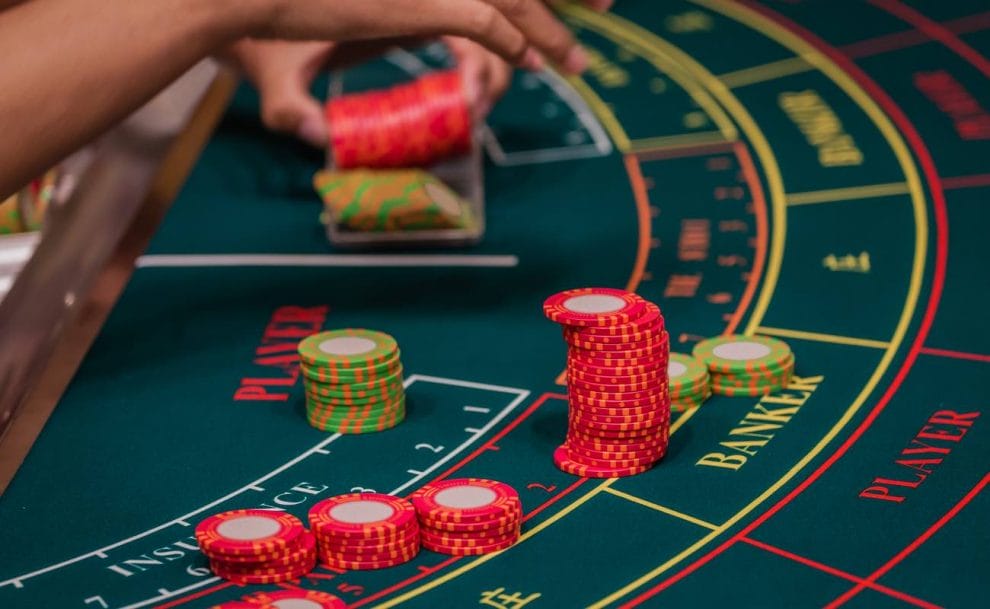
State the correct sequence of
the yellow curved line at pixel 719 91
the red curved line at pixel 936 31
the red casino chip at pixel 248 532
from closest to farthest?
1. the red casino chip at pixel 248 532
2. the yellow curved line at pixel 719 91
3. the red curved line at pixel 936 31

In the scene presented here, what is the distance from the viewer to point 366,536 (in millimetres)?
2795

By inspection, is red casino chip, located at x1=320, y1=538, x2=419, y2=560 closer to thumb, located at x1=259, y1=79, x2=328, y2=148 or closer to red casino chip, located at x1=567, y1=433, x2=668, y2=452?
red casino chip, located at x1=567, y1=433, x2=668, y2=452

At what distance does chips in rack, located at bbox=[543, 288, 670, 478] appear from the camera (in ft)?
10.2

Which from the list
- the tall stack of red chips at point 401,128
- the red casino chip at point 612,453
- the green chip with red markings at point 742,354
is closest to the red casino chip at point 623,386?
the red casino chip at point 612,453

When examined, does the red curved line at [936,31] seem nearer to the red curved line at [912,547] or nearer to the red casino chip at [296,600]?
the red curved line at [912,547]

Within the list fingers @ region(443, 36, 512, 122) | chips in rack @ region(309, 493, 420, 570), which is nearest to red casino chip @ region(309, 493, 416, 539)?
chips in rack @ region(309, 493, 420, 570)

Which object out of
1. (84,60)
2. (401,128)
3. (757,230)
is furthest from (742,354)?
(401,128)

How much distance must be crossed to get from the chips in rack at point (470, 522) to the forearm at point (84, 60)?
3.44 feet

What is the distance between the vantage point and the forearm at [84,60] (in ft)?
10.5

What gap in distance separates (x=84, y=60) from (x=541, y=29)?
114cm

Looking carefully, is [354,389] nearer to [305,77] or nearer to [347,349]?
[347,349]

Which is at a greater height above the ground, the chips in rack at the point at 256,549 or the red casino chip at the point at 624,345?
the red casino chip at the point at 624,345

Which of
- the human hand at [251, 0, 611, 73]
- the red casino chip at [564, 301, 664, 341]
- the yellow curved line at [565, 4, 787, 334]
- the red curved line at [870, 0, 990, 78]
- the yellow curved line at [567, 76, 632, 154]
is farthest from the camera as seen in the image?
the red curved line at [870, 0, 990, 78]

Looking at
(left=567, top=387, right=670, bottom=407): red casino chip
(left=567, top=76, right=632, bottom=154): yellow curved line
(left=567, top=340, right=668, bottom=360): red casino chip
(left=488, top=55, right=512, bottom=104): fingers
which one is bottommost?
(left=567, top=387, right=670, bottom=407): red casino chip
